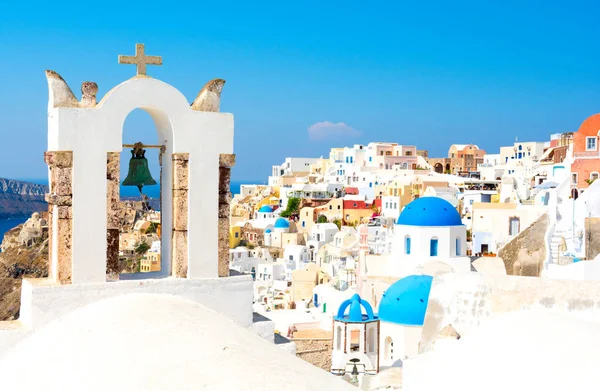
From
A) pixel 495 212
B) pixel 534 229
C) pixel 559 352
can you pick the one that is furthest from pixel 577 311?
pixel 495 212

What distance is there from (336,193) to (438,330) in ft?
152

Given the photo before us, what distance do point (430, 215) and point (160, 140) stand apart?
54.3 ft

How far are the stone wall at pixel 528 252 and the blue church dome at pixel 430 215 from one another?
1846mm

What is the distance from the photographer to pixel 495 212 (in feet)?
98.6

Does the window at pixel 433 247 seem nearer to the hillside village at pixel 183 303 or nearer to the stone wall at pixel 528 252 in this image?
the stone wall at pixel 528 252

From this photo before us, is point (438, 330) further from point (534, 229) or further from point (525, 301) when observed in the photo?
point (534, 229)

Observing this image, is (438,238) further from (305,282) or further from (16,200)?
(16,200)

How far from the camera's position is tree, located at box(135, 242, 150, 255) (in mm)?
42625

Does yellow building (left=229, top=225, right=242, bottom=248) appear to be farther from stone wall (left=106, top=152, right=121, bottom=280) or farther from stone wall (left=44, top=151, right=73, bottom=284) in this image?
stone wall (left=44, top=151, right=73, bottom=284)

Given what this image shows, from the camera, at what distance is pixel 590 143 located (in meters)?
26.2

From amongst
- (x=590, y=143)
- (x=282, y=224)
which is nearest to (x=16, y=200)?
(x=282, y=224)

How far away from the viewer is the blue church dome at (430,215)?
834 inches

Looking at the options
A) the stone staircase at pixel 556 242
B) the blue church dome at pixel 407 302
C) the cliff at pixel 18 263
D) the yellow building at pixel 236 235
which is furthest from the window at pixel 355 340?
the yellow building at pixel 236 235

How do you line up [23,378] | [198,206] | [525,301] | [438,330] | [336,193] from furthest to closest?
[336,193]
[438,330]
[525,301]
[198,206]
[23,378]
